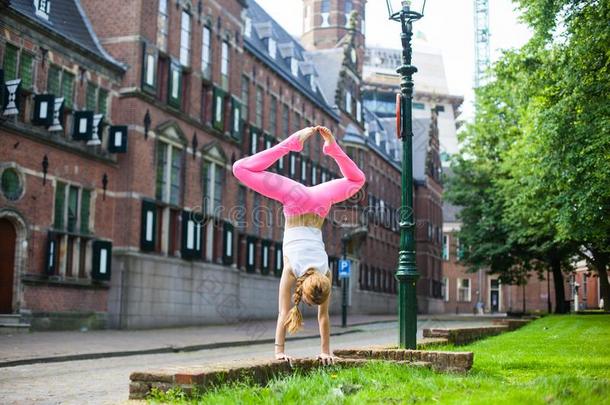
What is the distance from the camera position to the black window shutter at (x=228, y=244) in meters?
32.1

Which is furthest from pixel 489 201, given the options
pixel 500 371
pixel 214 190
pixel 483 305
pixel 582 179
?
pixel 483 305

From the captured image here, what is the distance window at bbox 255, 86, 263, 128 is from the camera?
38.3m

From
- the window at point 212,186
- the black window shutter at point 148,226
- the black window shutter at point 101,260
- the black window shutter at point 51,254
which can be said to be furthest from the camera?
the window at point 212,186

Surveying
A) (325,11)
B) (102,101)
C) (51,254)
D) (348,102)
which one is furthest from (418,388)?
(325,11)

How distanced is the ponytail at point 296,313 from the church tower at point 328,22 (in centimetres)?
6195

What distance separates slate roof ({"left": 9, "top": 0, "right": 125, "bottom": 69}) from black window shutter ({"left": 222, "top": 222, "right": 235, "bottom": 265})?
8628 millimetres

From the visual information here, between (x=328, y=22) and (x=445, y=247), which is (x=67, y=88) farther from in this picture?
(x=445, y=247)

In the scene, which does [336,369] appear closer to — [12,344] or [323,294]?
[323,294]

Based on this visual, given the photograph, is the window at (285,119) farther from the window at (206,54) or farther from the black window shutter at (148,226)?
the black window shutter at (148,226)

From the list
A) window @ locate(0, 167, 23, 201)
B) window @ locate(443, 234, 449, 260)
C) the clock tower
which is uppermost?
the clock tower

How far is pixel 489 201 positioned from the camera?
1780 inches

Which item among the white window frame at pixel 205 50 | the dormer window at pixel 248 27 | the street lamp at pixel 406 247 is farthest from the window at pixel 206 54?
the street lamp at pixel 406 247

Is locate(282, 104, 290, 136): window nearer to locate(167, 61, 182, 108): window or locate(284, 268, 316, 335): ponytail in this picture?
locate(167, 61, 182, 108): window

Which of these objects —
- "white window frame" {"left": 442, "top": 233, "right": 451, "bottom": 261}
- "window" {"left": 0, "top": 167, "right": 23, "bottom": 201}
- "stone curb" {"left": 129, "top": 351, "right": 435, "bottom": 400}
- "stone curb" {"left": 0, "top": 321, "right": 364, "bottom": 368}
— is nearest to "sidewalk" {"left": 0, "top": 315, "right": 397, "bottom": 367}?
"stone curb" {"left": 0, "top": 321, "right": 364, "bottom": 368}
